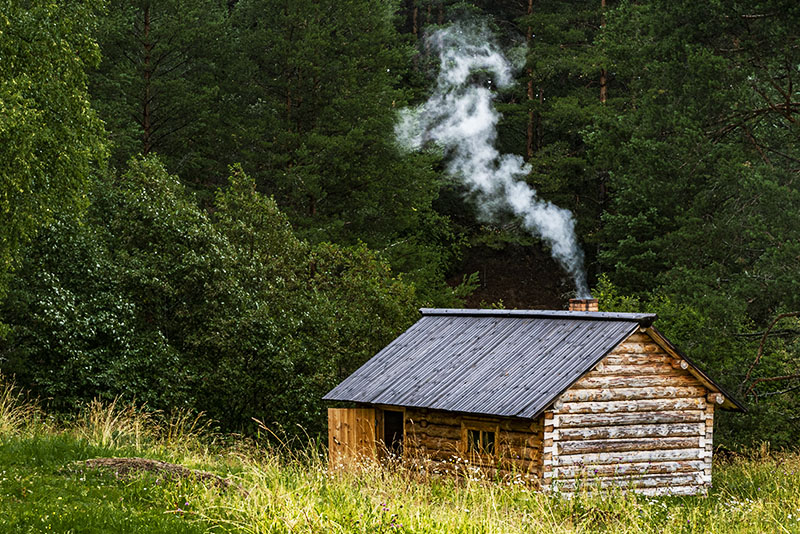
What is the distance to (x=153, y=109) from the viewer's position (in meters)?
33.3

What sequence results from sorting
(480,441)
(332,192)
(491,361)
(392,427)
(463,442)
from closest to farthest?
1. (480,441)
2. (463,442)
3. (491,361)
4. (392,427)
5. (332,192)

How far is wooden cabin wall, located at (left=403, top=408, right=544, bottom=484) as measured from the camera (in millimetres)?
16594

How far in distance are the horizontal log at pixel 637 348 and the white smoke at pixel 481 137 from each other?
2263 cm

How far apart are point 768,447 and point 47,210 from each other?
17229 millimetres

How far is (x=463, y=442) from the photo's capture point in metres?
17.6

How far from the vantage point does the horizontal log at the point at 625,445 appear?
16.9 metres

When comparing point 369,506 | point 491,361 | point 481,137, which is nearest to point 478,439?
point 491,361

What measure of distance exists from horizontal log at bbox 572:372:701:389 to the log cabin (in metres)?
0.02

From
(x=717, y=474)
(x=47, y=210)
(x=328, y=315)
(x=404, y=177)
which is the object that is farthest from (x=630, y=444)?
(x=404, y=177)

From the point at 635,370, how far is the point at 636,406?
2.13 ft

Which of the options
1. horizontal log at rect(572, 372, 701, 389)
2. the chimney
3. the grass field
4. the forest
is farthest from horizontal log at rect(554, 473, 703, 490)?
the chimney

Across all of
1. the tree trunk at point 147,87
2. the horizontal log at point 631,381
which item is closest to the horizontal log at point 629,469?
the horizontal log at point 631,381

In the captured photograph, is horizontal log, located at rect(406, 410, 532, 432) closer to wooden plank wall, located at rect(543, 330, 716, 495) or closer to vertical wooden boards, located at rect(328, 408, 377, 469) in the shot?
wooden plank wall, located at rect(543, 330, 716, 495)

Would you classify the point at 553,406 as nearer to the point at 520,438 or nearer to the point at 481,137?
the point at 520,438
